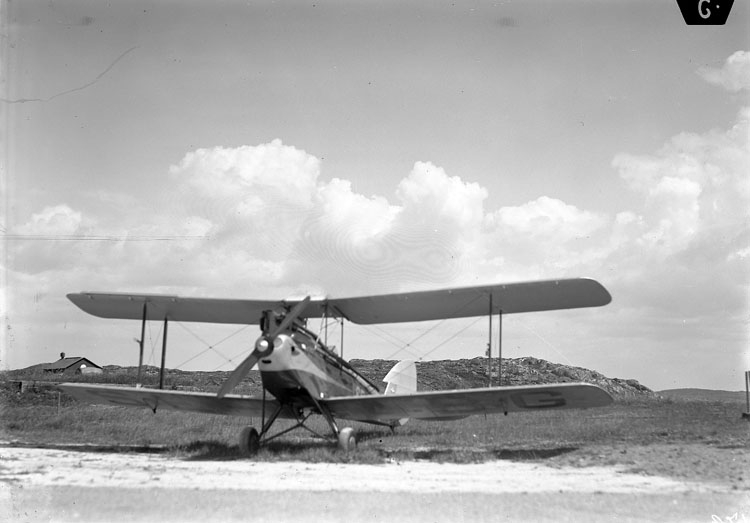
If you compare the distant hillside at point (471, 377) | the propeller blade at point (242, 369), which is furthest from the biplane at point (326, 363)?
the distant hillside at point (471, 377)

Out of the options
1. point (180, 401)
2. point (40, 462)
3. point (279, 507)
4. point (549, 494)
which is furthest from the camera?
point (180, 401)

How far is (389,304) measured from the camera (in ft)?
45.0

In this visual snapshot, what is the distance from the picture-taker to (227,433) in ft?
56.1

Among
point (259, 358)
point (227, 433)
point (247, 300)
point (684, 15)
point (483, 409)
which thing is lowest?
point (227, 433)

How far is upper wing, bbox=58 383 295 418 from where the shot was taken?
45.7ft

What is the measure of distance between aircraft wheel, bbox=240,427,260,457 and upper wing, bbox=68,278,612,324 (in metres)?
2.62

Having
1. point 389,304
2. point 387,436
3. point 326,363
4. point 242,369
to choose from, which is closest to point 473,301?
point 389,304

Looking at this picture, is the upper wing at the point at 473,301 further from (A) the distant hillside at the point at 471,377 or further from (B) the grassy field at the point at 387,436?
(A) the distant hillside at the point at 471,377

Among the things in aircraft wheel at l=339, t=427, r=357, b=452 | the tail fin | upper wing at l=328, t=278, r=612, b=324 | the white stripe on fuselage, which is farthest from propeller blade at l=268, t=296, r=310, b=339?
the tail fin

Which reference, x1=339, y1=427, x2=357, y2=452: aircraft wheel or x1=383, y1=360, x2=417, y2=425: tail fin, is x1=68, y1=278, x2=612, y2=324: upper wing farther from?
x1=383, y1=360, x2=417, y2=425: tail fin

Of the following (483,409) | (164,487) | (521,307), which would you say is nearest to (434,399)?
(483,409)

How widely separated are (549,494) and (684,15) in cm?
648

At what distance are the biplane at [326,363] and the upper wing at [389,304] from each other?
0.02 meters

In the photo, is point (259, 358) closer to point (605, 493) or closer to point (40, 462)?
point (40, 462)
